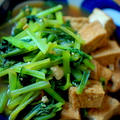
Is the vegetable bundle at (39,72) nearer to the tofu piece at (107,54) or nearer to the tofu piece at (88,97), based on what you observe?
the tofu piece at (88,97)

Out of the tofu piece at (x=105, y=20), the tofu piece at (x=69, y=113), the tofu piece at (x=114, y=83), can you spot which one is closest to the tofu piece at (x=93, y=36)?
the tofu piece at (x=105, y=20)

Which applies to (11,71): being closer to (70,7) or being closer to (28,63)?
(28,63)

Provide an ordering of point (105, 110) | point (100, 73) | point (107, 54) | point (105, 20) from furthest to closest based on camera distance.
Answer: point (105, 20)
point (107, 54)
point (100, 73)
point (105, 110)

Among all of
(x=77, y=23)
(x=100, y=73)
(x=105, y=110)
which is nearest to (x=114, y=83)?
(x=100, y=73)

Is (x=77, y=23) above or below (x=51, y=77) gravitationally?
above

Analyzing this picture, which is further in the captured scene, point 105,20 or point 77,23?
point 77,23

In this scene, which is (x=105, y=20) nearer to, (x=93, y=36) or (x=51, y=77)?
(x=93, y=36)
